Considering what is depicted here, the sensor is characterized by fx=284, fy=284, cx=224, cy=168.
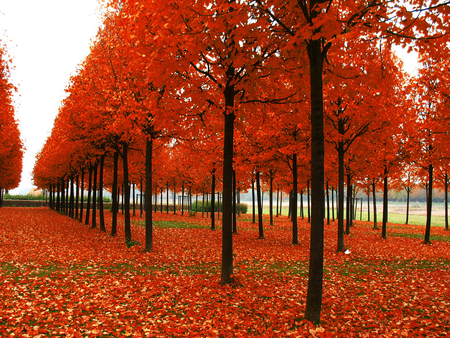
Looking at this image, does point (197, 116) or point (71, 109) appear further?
point (71, 109)

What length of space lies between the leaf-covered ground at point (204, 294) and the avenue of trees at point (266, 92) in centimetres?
89

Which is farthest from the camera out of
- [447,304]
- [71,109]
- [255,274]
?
[71,109]

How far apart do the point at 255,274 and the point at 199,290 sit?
7.00 ft

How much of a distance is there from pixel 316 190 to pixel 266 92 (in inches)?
121

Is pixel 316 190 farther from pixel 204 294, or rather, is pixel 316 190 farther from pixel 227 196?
pixel 204 294

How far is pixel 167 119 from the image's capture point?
6883 mm

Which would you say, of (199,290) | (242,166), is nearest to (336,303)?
(199,290)

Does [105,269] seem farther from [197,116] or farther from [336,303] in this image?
[336,303]

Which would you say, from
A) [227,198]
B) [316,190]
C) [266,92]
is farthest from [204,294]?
[266,92]

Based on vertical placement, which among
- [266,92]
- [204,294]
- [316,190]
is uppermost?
[266,92]

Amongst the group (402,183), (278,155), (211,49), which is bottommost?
(402,183)

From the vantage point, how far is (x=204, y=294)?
6.32 m

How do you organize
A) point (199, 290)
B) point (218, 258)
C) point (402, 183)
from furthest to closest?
point (402, 183) → point (218, 258) → point (199, 290)

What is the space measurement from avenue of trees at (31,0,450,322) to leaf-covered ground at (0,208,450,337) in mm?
892
